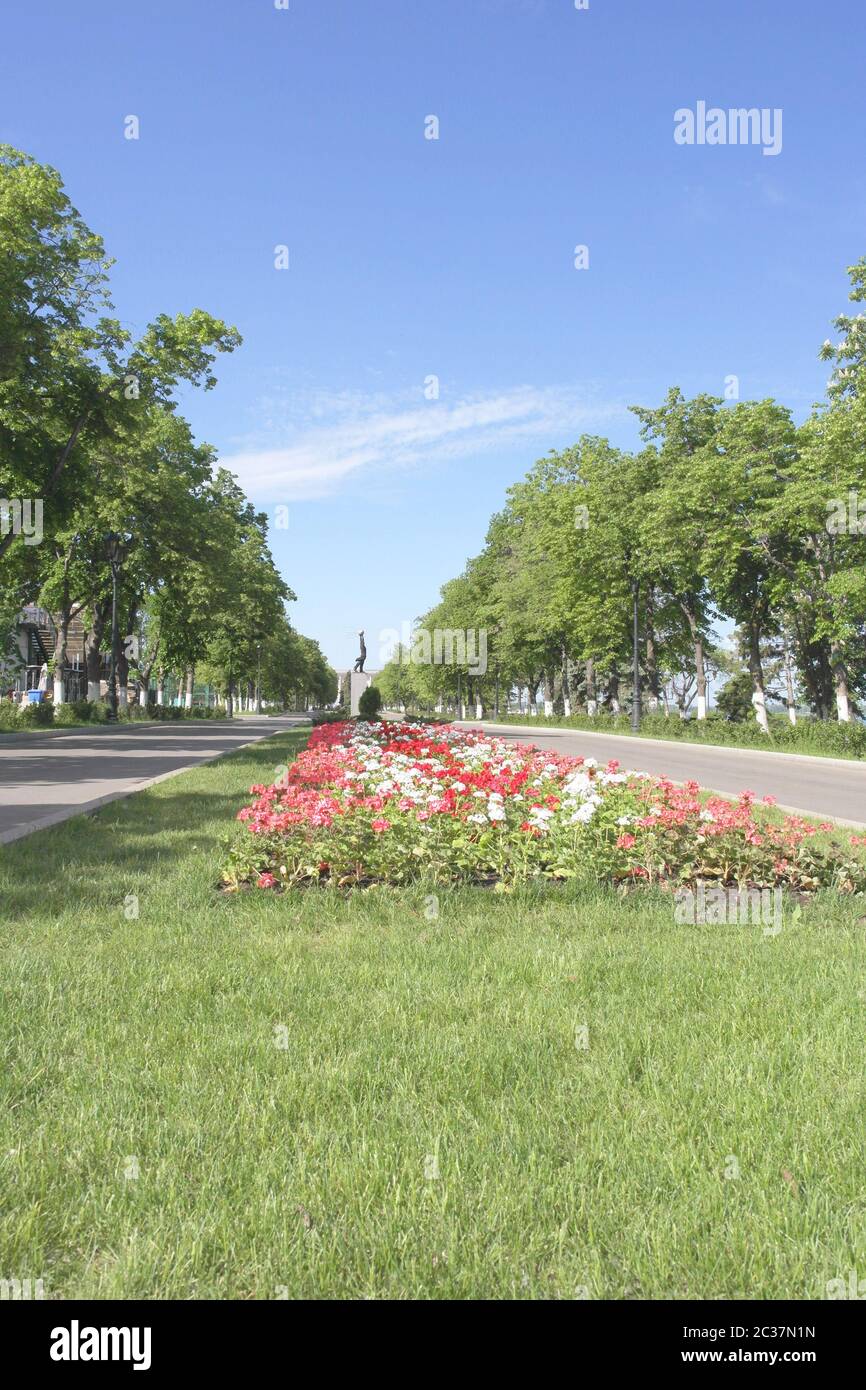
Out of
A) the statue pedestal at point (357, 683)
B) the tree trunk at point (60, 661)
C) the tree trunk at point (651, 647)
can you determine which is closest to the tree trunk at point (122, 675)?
the tree trunk at point (60, 661)

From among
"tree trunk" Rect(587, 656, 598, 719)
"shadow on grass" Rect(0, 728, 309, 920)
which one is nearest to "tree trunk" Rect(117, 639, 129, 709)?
"tree trunk" Rect(587, 656, 598, 719)

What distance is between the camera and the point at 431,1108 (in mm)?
3201

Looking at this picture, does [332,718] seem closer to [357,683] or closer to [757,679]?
[357,683]

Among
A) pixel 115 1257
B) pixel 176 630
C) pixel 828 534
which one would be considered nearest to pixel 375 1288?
pixel 115 1257

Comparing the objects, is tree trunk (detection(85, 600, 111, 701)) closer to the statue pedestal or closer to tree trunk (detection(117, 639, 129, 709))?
tree trunk (detection(117, 639, 129, 709))

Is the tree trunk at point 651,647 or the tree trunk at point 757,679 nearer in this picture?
the tree trunk at point 757,679

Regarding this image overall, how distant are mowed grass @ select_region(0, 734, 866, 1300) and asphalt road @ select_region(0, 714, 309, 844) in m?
5.59

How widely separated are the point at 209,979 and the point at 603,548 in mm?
44212

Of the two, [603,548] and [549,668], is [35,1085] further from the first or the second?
[549,668]

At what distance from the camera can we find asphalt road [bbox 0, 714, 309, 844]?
11883 millimetres

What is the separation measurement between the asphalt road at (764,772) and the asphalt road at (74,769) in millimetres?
9645

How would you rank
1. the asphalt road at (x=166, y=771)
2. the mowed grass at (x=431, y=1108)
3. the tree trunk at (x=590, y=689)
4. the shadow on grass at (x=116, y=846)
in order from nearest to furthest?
the mowed grass at (x=431, y=1108), the shadow on grass at (x=116, y=846), the asphalt road at (x=166, y=771), the tree trunk at (x=590, y=689)

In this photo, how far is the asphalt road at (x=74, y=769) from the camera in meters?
11.9

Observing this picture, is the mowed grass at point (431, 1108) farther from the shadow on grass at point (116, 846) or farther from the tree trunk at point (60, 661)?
the tree trunk at point (60, 661)
